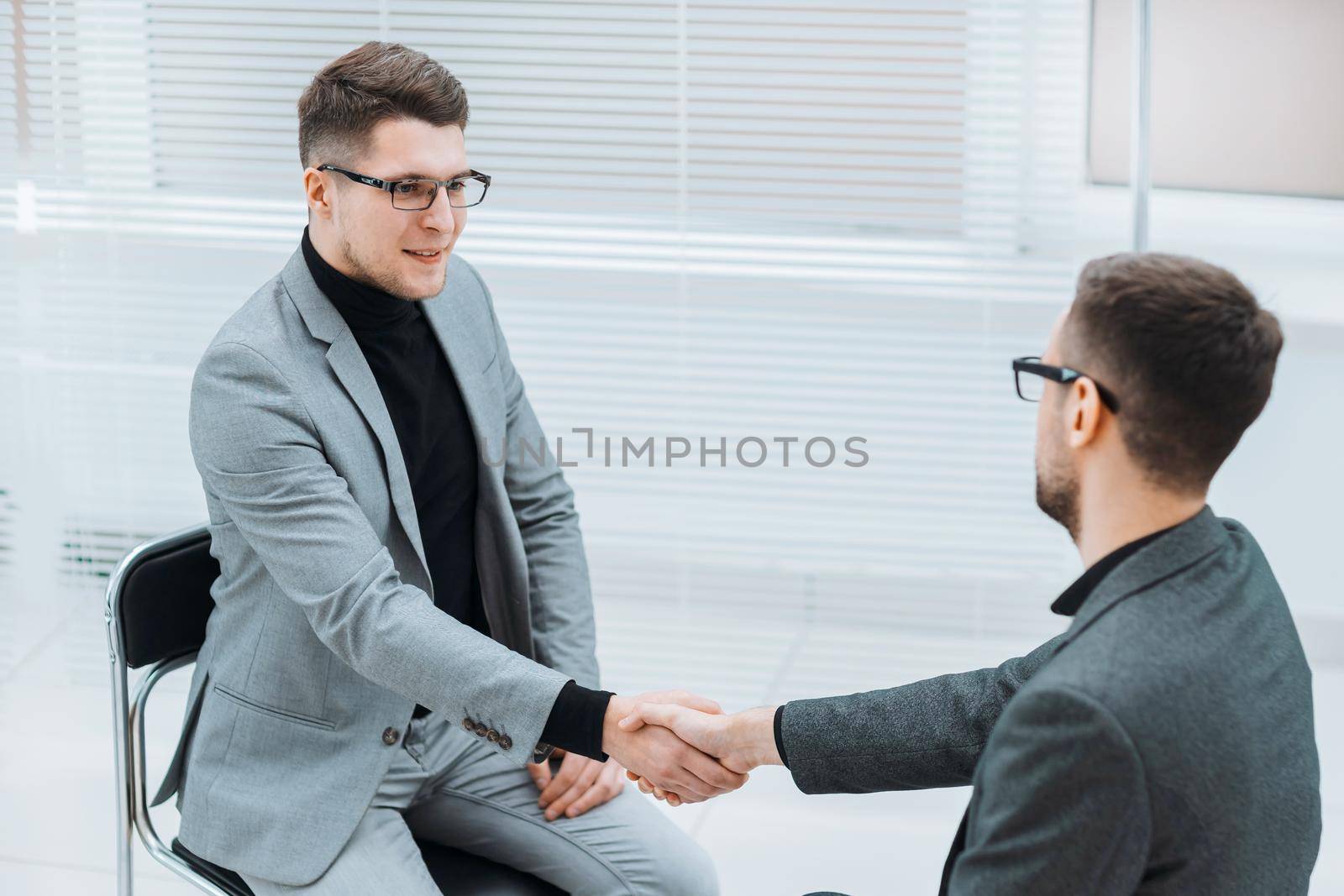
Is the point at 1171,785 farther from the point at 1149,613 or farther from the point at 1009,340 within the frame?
the point at 1009,340

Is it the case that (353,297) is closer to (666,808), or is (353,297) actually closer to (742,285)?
(742,285)

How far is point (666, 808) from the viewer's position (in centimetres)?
302

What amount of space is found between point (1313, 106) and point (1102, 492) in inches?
92.6

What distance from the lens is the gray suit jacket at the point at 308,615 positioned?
1749 millimetres

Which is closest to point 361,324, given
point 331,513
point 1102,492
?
point 331,513

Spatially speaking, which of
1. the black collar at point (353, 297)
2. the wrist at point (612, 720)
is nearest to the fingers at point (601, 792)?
the wrist at point (612, 720)

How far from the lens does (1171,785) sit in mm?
1125

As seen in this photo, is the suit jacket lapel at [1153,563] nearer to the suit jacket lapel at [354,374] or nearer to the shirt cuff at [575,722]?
the shirt cuff at [575,722]

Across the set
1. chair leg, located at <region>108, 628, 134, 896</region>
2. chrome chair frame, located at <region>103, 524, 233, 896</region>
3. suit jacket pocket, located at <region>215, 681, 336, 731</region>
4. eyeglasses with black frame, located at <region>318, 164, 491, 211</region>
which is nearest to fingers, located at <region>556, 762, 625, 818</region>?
suit jacket pocket, located at <region>215, 681, 336, 731</region>

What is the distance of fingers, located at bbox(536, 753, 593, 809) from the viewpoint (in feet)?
6.54

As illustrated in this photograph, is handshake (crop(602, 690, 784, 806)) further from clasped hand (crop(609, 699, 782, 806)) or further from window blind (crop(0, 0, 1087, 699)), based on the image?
window blind (crop(0, 0, 1087, 699))

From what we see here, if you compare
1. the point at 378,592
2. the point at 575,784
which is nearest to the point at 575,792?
the point at 575,784

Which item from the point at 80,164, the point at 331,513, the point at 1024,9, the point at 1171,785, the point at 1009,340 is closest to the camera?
the point at 1171,785

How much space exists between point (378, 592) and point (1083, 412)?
0.88 m
